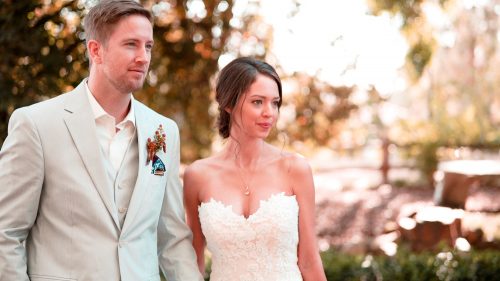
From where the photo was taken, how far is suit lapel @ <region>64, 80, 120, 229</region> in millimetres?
2662

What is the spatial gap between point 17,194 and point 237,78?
1283 millimetres

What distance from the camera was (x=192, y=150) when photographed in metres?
9.72

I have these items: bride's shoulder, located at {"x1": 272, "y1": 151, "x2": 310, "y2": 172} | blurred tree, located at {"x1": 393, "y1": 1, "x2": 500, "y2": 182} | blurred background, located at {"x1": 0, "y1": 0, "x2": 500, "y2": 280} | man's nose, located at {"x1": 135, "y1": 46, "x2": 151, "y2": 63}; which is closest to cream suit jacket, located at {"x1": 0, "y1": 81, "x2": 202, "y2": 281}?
man's nose, located at {"x1": 135, "y1": 46, "x2": 151, "y2": 63}

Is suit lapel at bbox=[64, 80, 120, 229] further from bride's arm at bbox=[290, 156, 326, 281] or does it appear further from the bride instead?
bride's arm at bbox=[290, 156, 326, 281]

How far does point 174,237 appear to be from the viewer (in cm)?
310

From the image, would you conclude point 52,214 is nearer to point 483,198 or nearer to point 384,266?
point 384,266

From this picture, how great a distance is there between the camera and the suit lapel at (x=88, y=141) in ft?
8.73

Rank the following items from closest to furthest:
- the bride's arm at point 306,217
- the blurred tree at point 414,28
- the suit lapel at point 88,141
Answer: the suit lapel at point 88,141 < the bride's arm at point 306,217 < the blurred tree at point 414,28

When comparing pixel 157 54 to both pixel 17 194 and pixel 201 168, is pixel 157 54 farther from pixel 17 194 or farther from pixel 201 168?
pixel 17 194

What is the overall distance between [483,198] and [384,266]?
28.8ft

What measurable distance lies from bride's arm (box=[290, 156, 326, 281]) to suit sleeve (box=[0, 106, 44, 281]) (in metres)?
1.34

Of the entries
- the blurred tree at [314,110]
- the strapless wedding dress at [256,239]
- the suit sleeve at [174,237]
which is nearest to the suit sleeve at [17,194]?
the suit sleeve at [174,237]

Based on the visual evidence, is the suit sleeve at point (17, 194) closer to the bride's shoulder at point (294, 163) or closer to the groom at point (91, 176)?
the groom at point (91, 176)

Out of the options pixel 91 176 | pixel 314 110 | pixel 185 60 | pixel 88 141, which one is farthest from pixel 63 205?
pixel 314 110
